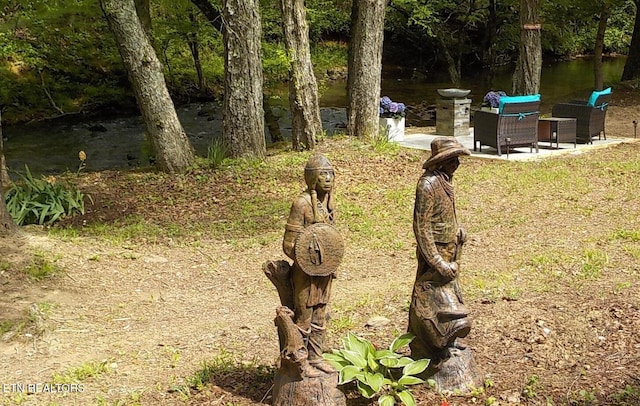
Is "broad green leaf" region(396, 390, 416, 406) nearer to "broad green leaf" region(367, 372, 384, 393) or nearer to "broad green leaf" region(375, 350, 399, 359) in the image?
"broad green leaf" region(367, 372, 384, 393)

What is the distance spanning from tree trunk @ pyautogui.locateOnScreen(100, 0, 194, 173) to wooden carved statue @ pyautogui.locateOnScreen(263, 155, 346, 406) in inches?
271

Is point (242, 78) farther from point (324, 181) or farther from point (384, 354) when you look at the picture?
point (384, 354)

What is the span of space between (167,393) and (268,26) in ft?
50.2

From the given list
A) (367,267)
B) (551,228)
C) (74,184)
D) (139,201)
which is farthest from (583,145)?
(74,184)

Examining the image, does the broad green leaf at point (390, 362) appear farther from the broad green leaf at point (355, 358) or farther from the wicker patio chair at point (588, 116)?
the wicker patio chair at point (588, 116)

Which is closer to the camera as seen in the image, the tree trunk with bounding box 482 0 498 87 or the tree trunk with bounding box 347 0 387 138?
the tree trunk with bounding box 347 0 387 138

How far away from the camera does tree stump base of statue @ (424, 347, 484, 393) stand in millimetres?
4090

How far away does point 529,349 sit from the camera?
4.59 m

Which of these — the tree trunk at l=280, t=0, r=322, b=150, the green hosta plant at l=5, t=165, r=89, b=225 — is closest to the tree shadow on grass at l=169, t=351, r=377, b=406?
the green hosta plant at l=5, t=165, r=89, b=225

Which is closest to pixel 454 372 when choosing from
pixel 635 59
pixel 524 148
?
pixel 524 148

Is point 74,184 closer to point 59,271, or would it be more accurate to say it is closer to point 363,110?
point 59,271

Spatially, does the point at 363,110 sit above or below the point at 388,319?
above

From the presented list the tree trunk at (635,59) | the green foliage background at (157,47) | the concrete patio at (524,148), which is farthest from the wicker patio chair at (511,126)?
the tree trunk at (635,59)

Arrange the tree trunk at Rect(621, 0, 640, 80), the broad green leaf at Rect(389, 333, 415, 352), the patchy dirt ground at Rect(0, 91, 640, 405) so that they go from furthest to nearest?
the tree trunk at Rect(621, 0, 640, 80) < the patchy dirt ground at Rect(0, 91, 640, 405) < the broad green leaf at Rect(389, 333, 415, 352)
